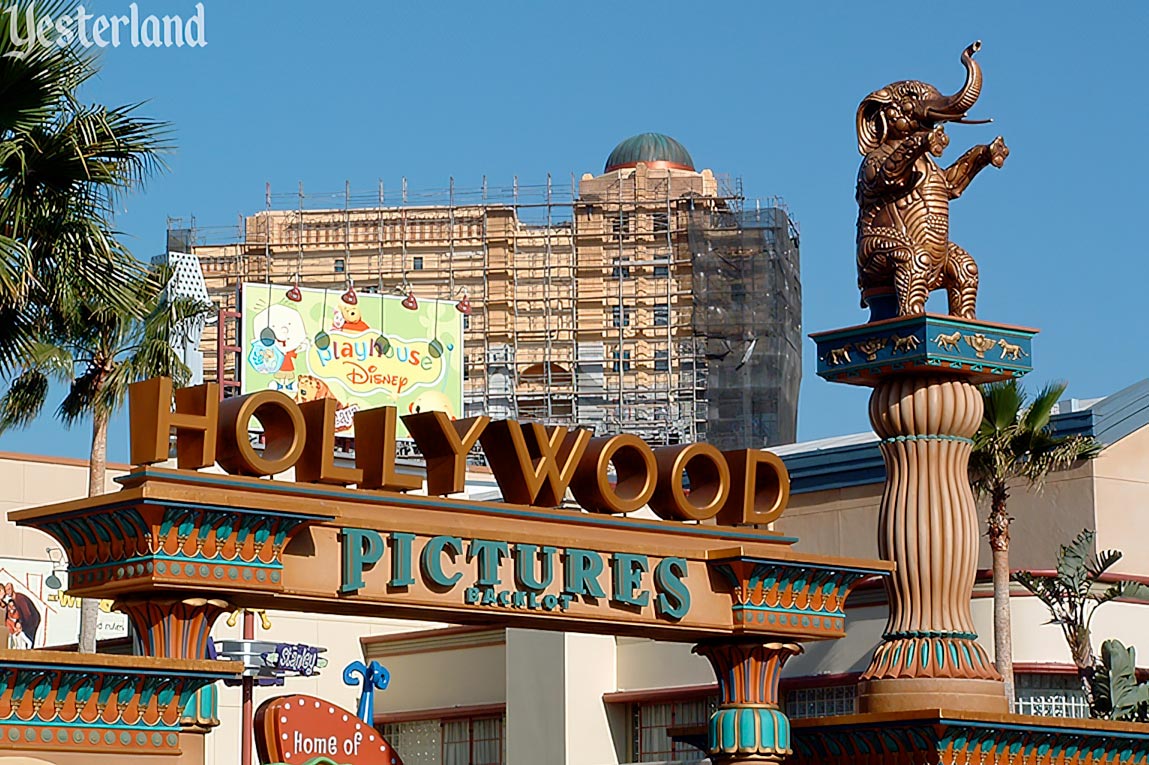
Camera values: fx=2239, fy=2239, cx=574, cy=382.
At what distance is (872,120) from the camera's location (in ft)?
75.0

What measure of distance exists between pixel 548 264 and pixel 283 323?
43667mm

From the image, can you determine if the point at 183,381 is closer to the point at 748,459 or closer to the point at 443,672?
the point at 443,672

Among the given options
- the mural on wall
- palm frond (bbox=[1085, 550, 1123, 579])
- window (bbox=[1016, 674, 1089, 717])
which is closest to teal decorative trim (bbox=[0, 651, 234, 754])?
palm frond (bbox=[1085, 550, 1123, 579])

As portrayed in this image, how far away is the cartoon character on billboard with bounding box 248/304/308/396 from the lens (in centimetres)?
6025

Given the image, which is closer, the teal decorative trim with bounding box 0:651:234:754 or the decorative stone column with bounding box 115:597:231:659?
the teal decorative trim with bounding box 0:651:234:754

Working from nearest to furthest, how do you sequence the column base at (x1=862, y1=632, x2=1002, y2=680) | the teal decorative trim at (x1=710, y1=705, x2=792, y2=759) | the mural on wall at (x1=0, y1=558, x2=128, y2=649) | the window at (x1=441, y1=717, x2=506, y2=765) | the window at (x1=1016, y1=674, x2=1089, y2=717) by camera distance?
the teal decorative trim at (x1=710, y1=705, x2=792, y2=759)
the column base at (x1=862, y1=632, x2=1002, y2=680)
the window at (x1=1016, y1=674, x2=1089, y2=717)
the window at (x1=441, y1=717, x2=506, y2=765)
the mural on wall at (x1=0, y1=558, x2=128, y2=649)

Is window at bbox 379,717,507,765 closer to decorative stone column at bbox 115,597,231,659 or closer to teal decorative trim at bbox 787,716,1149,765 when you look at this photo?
teal decorative trim at bbox 787,716,1149,765

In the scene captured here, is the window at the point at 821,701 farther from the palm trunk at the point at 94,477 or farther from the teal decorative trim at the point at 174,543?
the teal decorative trim at the point at 174,543

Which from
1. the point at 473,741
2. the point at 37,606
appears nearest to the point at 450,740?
the point at 473,741

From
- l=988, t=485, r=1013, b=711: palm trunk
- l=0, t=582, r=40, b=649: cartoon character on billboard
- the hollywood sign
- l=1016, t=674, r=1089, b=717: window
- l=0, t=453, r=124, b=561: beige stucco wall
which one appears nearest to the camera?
the hollywood sign

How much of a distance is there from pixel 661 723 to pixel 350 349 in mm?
31018

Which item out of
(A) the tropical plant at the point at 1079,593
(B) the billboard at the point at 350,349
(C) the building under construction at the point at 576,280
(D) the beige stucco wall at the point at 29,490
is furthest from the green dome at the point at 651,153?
(A) the tropical plant at the point at 1079,593

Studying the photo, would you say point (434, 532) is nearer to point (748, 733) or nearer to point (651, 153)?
point (748, 733)

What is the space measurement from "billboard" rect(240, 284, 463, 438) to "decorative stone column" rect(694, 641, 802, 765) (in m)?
39.2
